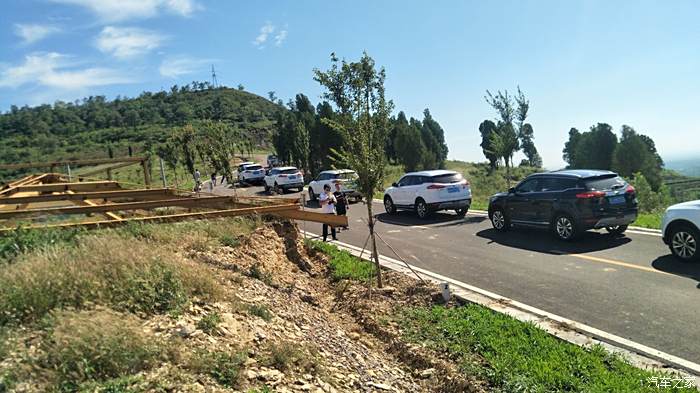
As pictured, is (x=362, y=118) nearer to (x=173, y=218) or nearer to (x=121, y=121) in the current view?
(x=173, y=218)

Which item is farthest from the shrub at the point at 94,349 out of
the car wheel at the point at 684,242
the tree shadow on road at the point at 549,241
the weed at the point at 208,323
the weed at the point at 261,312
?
the car wheel at the point at 684,242

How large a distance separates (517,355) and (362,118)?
4572 millimetres

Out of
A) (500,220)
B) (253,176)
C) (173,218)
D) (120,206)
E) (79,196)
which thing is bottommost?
(500,220)

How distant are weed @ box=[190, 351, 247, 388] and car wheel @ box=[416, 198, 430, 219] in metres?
13.0

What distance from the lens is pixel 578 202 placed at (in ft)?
33.9

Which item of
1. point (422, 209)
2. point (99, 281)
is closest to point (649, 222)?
point (422, 209)

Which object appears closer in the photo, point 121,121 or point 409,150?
point 409,150

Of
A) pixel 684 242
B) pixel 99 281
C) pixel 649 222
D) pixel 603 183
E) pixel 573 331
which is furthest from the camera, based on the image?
Result: pixel 649 222

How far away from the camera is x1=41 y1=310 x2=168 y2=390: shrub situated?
3332 millimetres

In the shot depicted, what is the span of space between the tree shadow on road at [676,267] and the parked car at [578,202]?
5.99 ft

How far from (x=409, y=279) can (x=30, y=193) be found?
7.56 metres

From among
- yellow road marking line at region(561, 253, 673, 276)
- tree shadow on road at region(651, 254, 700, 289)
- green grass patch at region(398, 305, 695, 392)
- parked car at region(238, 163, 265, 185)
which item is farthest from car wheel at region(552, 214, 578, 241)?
parked car at region(238, 163, 265, 185)

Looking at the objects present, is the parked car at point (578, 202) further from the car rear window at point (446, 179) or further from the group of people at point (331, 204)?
the group of people at point (331, 204)

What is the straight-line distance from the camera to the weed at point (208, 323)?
443cm
